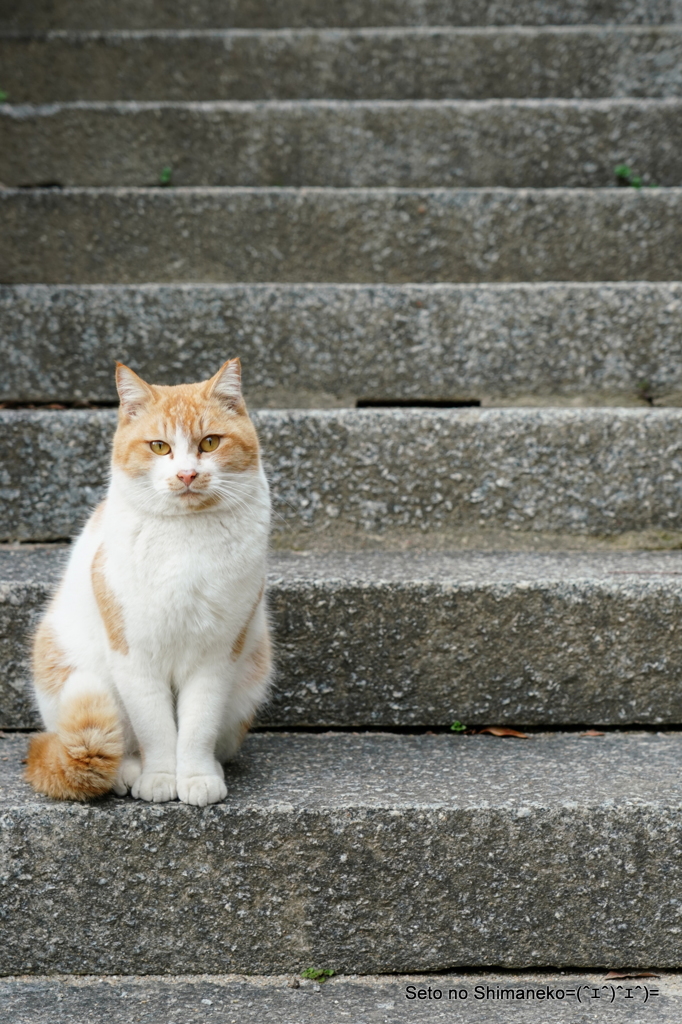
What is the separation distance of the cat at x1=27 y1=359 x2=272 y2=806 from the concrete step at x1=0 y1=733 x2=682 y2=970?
0.07 m

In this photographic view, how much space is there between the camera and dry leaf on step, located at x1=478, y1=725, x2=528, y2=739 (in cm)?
179

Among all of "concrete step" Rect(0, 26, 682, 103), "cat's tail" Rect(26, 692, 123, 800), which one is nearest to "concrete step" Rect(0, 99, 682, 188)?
"concrete step" Rect(0, 26, 682, 103)

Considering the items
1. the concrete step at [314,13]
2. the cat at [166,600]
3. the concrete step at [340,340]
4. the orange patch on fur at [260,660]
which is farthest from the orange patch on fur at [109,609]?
the concrete step at [314,13]

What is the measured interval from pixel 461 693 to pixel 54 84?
8.10 ft

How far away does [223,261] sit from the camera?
2.59m

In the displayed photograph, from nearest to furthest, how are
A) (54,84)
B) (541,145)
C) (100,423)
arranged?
(100,423), (541,145), (54,84)

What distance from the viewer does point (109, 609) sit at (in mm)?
1470

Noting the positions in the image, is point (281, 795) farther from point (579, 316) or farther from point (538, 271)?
point (538, 271)

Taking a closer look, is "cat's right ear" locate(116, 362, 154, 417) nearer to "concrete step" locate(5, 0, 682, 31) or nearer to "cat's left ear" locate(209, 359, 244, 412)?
"cat's left ear" locate(209, 359, 244, 412)

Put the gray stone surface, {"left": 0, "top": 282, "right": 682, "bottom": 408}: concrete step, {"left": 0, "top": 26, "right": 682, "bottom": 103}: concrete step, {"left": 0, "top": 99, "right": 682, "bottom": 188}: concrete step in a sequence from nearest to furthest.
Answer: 1. the gray stone surface
2. {"left": 0, "top": 282, "right": 682, "bottom": 408}: concrete step
3. {"left": 0, "top": 99, "right": 682, "bottom": 188}: concrete step
4. {"left": 0, "top": 26, "right": 682, "bottom": 103}: concrete step

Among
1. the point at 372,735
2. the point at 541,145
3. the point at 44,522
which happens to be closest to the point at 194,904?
the point at 372,735

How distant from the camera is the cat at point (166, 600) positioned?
1431mm

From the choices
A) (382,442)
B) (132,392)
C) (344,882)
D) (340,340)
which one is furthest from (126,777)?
(340,340)

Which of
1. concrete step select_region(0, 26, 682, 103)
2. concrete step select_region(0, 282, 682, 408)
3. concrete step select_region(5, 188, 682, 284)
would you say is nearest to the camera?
concrete step select_region(0, 282, 682, 408)
